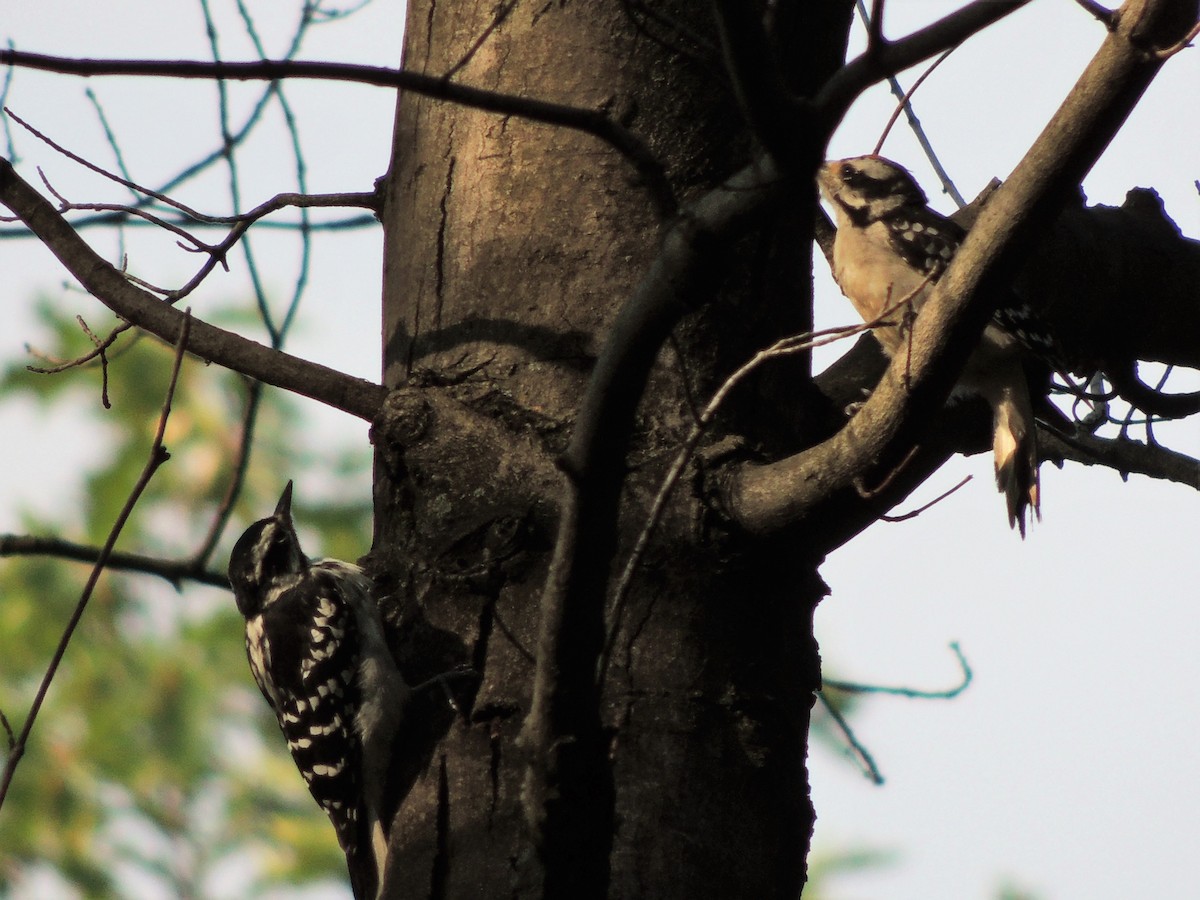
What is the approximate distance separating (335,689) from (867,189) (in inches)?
119

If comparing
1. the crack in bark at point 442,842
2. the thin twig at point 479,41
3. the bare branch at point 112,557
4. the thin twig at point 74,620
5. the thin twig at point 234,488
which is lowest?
the crack in bark at point 442,842

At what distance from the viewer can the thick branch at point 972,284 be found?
1812 mm

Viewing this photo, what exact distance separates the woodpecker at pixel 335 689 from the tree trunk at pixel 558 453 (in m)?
1.12

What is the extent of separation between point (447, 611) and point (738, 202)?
1309mm

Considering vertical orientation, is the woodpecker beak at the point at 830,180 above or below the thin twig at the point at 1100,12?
above

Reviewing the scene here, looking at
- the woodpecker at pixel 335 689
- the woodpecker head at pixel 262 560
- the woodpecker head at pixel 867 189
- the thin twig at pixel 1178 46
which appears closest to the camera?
the thin twig at pixel 1178 46

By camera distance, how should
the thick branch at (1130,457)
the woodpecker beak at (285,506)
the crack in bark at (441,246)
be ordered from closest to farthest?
the crack in bark at (441,246), the thick branch at (1130,457), the woodpecker beak at (285,506)

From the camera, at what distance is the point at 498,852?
2.35 meters

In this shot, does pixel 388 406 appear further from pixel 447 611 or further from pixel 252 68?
pixel 252 68

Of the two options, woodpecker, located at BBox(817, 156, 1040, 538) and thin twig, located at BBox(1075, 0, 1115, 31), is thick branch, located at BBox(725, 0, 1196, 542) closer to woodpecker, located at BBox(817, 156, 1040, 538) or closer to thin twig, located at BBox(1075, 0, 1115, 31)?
thin twig, located at BBox(1075, 0, 1115, 31)

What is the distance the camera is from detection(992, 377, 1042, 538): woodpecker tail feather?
15.4ft

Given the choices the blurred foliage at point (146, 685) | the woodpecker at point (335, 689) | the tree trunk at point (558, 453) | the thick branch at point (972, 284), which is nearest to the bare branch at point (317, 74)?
the tree trunk at point (558, 453)

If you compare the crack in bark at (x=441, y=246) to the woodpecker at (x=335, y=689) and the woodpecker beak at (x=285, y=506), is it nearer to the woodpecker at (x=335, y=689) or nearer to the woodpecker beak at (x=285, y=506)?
the woodpecker at (x=335, y=689)

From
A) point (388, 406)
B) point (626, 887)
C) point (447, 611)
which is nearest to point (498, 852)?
point (626, 887)
